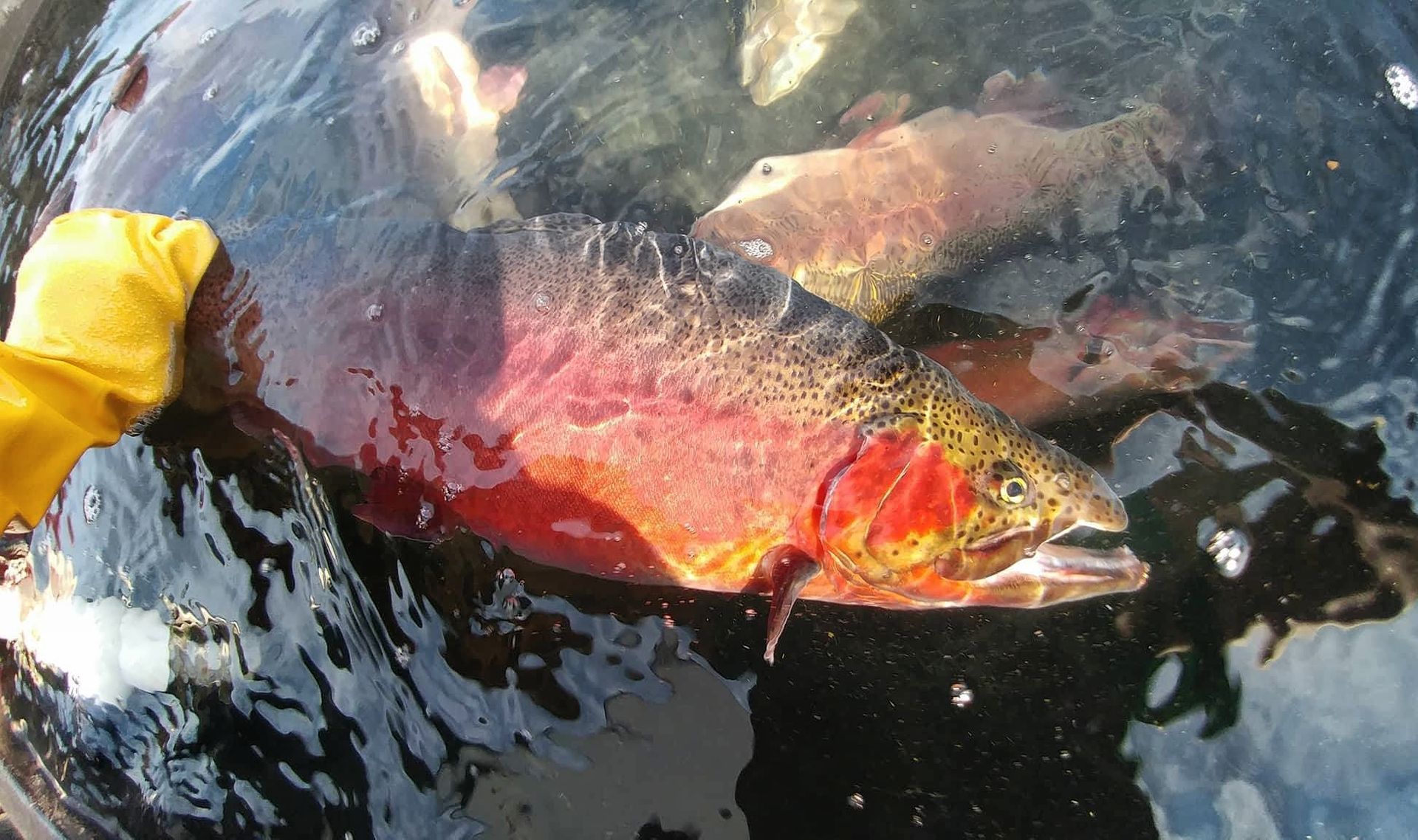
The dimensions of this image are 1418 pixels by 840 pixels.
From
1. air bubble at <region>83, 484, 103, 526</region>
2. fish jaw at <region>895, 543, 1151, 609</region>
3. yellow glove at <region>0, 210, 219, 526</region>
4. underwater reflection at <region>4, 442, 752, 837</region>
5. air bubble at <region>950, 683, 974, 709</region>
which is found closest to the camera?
Answer: yellow glove at <region>0, 210, 219, 526</region>

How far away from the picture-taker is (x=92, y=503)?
303 centimetres

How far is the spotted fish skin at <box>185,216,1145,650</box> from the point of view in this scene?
7.60 ft

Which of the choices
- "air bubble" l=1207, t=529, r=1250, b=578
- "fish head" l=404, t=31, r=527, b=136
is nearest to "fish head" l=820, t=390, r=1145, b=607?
"air bubble" l=1207, t=529, r=1250, b=578

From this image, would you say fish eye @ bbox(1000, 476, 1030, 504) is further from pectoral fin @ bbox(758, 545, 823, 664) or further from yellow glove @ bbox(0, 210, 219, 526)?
yellow glove @ bbox(0, 210, 219, 526)

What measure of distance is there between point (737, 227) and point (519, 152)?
98cm

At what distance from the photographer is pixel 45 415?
2072 mm

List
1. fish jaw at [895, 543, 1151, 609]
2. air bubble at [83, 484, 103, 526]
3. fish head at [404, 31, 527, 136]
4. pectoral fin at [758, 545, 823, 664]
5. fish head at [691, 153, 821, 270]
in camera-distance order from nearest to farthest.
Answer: pectoral fin at [758, 545, 823, 664] → fish jaw at [895, 543, 1151, 609] → air bubble at [83, 484, 103, 526] → fish head at [691, 153, 821, 270] → fish head at [404, 31, 527, 136]

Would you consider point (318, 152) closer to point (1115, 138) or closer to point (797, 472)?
point (797, 472)

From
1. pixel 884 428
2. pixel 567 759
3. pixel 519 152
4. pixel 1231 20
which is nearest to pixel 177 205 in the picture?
pixel 519 152

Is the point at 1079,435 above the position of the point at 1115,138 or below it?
below

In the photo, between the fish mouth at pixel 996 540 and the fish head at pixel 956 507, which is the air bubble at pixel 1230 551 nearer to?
the fish head at pixel 956 507

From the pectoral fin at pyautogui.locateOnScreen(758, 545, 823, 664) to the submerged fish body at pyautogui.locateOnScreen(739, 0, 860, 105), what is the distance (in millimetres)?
2272

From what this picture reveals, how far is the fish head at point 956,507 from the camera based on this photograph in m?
2.28

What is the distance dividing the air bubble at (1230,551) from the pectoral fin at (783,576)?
1.48 m
